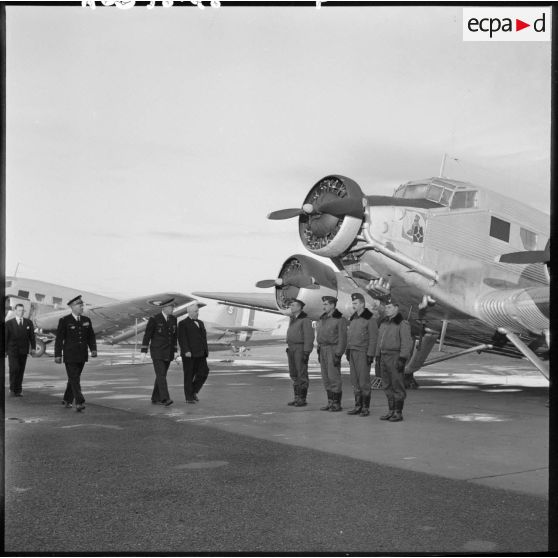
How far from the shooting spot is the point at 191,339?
11.1 m

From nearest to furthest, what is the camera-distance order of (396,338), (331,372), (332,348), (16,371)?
(396,338) < (331,372) < (332,348) < (16,371)

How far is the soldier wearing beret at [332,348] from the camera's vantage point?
10.2m

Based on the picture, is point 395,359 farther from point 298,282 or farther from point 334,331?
point 298,282

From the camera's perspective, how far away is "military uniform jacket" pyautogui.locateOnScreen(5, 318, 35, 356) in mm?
12380

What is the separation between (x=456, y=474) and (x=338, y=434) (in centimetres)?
Answer: 233

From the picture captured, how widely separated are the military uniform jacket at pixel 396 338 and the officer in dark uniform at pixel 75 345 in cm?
446

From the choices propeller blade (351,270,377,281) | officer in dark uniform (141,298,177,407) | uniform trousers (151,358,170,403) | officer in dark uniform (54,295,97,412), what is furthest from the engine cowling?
officer in dark uniform (54,295,97,412)

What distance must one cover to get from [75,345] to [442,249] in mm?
7051

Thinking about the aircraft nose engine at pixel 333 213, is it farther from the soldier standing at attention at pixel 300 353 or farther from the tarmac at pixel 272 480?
the tarmac at pixel 272 480

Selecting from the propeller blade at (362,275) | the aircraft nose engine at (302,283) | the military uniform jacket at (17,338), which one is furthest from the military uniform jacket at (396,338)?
the military uniform jacket at (17,338)

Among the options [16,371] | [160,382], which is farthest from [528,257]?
→ [16,371]

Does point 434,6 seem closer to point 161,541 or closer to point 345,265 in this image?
point 161,541

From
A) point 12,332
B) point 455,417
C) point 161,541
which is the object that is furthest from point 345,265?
point 161,541

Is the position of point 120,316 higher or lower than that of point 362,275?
lower
